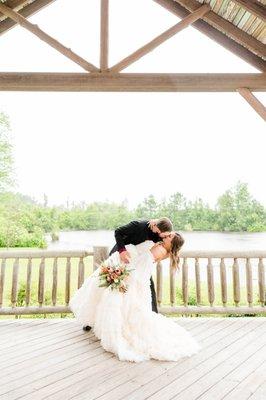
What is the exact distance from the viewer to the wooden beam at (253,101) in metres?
4.18

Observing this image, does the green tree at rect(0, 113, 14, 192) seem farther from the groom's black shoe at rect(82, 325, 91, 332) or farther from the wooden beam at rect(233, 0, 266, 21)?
the wooden beam at rect(233, 0, 266, 21)

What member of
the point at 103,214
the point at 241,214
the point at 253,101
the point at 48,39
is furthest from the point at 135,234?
the point at 241,214

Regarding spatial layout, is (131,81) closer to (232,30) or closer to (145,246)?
(232,30)

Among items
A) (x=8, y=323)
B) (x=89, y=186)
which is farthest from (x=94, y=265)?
(x=89, y=186)

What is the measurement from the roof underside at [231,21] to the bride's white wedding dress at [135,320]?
288 cm

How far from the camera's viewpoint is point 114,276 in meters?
3.83

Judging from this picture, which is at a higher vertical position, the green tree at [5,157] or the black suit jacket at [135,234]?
the green tree at [5,157]

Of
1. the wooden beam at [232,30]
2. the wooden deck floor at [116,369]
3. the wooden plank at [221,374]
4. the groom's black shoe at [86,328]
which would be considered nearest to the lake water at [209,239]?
the groom's black shoe at [86,328]

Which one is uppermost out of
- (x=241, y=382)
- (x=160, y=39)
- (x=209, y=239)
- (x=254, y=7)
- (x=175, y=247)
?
(x=254, y=7)

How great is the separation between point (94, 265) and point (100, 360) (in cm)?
166

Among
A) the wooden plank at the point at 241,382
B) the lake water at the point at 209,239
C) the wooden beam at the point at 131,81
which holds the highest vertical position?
the wooden beam at the point at 131,81

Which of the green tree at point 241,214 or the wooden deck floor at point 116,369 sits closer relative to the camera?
the wooden deck floor at point 116,369

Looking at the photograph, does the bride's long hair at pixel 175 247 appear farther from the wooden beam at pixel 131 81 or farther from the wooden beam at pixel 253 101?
the wooden beam at pixel 131 81

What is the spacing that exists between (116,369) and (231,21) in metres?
4.36
